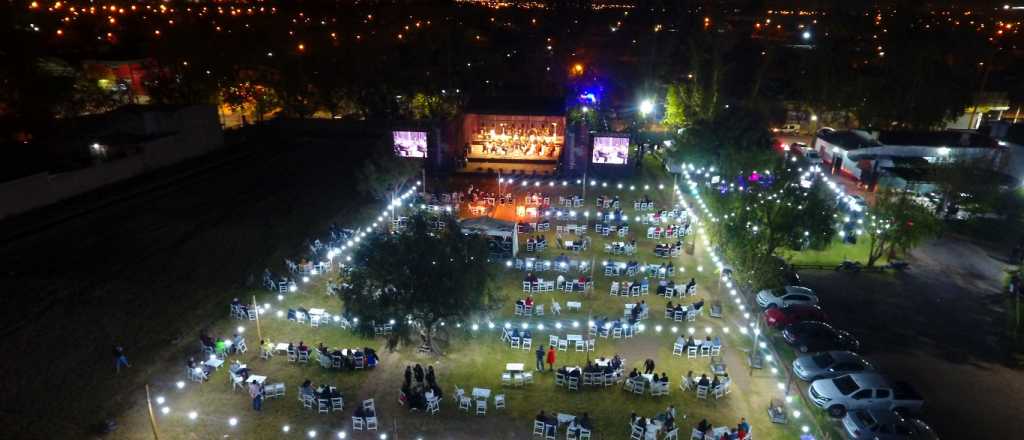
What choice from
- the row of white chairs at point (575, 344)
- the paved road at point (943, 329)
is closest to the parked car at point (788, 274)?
the paved road at point (943, 329)

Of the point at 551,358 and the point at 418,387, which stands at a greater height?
the point at 551,358

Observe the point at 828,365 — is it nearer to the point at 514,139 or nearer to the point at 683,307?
the point at 683,307

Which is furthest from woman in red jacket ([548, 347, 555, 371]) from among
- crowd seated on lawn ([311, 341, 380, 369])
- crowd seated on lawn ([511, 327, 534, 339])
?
crowd seated on lawn ([311, 341, 380, 369])

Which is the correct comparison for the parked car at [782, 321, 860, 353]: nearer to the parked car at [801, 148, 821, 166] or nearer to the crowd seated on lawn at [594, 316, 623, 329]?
→ the crowd seated on lawn at [594, 316, 623, 329]

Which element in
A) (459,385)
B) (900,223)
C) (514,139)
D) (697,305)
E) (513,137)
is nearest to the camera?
(459,385)

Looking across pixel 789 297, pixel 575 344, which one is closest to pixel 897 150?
pixel 789 297

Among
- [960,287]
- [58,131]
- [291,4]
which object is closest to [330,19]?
[291,4]

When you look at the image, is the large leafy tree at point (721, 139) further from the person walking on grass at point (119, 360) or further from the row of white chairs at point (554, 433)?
the person walking on grass at point (119, 360)

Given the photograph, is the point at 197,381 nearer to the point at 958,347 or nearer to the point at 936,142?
the point at 958,347
